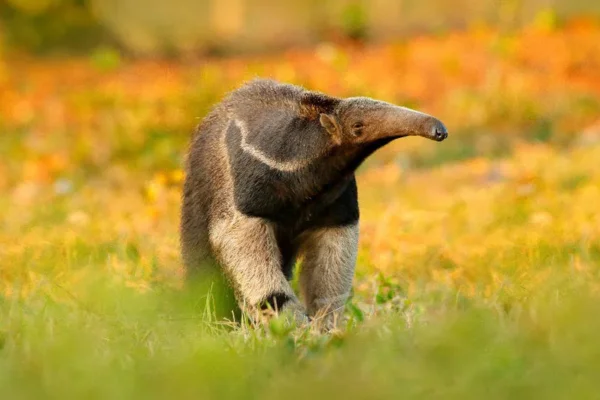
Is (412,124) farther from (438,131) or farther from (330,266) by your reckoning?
(330,266)

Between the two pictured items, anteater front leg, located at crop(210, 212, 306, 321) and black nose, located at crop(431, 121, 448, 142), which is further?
anteater front leg, located at crop(210, 212, 306, 321)

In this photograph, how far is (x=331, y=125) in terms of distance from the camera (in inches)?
188

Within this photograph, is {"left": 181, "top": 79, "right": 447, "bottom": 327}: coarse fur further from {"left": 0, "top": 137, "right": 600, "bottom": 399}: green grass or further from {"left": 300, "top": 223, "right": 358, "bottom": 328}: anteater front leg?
{"left": 0, "top": 137, "right": 600, "bottom": 399}: green grass

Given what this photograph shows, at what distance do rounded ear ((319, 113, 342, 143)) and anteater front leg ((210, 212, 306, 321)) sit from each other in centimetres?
52

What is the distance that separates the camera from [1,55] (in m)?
16.6

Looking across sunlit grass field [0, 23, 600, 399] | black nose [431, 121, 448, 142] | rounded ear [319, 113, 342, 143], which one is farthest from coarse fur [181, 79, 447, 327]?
sunlit grass field [0, 23, 600, 399]

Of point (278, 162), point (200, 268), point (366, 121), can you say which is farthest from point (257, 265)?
point (366, 121)

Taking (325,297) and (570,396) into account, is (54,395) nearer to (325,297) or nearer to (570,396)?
(570,396)

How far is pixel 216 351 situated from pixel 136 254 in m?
3.32

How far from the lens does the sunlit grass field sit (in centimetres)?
313

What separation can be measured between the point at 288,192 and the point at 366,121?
1.64ft

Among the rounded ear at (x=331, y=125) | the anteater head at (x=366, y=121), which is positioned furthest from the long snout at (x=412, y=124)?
the rounded ear at (x=331, y=125)

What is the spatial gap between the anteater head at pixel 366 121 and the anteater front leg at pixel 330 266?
55cm

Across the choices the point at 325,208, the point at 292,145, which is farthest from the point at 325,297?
the point at 292,145
